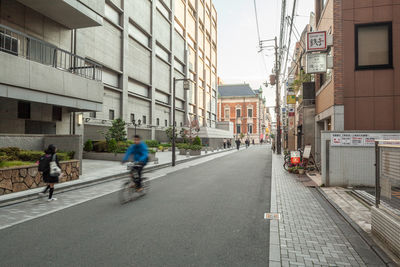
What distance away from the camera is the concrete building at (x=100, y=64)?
39.2 ft

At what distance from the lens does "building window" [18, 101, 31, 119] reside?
12.9 meters

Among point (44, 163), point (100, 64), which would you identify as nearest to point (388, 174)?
point (44, 163)

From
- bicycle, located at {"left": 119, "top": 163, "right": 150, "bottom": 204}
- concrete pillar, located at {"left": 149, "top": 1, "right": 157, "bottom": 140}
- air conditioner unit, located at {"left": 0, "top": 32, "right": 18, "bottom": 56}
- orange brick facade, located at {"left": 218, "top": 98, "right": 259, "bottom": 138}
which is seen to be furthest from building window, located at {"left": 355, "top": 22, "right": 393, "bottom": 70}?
orange brick facade, located at {"left": 218, "top": 98, "right": 259, "bottom": 138}

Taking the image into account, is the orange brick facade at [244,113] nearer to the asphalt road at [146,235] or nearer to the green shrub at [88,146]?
the green shrub at [88,146]

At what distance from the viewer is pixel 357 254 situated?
146 inches

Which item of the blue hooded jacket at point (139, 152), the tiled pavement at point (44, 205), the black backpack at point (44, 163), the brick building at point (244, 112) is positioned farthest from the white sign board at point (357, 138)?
the brick building at point (244, 112)

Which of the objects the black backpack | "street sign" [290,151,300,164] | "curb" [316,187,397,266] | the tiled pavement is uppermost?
the black backpack

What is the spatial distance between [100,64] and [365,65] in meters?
20.7

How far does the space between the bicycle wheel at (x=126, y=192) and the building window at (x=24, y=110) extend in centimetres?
977

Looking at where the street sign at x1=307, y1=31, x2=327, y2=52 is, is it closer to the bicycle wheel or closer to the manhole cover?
the manhole cover

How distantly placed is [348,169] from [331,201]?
256cm

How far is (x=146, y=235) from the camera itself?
4355 mm

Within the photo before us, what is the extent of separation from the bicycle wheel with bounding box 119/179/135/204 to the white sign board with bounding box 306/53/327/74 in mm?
9077

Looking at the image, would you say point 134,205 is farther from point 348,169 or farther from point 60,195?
point 348,169
